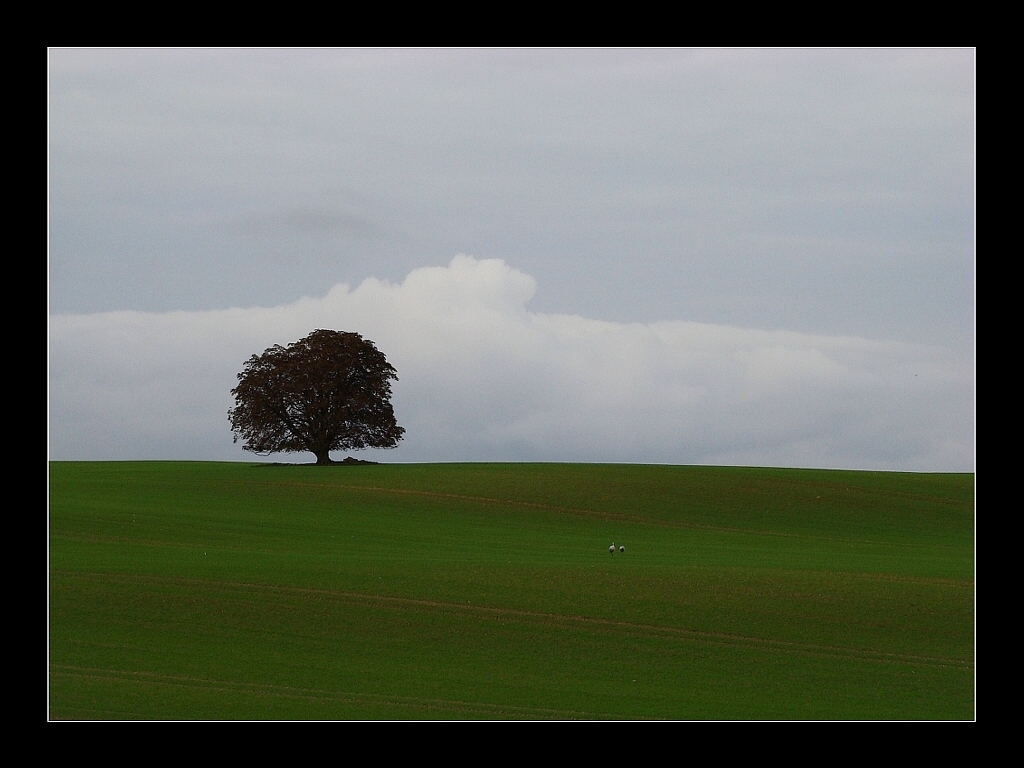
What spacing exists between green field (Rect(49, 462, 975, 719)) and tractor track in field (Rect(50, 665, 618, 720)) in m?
0.06

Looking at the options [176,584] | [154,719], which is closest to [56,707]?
[154,719]

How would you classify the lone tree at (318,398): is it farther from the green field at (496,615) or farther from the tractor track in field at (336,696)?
the tractor track in field at (336,696)

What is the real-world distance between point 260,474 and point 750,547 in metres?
27.5

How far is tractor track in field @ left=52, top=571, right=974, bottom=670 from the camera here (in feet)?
72.7

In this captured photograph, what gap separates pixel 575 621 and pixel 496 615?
189cm

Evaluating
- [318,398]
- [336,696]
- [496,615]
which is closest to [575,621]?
[496,615]

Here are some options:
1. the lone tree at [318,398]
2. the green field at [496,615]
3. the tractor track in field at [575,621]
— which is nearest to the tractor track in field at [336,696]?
the green field at [496,615]

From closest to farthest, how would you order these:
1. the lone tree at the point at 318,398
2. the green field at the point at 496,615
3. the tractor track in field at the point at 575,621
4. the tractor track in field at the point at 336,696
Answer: the tractor track in field at the point at 336,696 < the green field at the point at 496,615 < the tractor track in field at the point at 575,621 < the lone tree at the point at 318,398

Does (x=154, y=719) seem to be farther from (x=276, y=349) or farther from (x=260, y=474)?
(x=276, y=349)

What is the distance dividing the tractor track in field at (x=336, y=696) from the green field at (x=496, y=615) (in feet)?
0.21

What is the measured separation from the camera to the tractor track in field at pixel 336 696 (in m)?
18.4

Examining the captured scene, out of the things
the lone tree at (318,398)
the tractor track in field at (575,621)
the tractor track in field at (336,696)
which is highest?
the lone tree at (318,398)

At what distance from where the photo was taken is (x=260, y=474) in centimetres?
5288

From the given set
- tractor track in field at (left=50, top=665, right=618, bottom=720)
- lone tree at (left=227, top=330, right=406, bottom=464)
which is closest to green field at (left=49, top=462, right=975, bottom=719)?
tractor track in field at (left=50, top=665, right=618, bottom=720)
